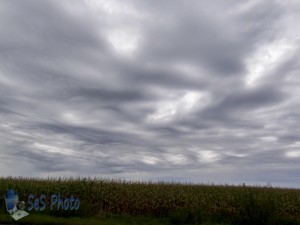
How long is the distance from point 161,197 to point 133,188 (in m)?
3.55

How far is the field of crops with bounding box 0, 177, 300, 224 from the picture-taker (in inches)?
968

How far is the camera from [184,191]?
31484mm

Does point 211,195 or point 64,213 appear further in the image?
point 211,195

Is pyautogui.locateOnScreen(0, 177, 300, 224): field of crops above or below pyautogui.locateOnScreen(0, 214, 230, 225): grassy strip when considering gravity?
above

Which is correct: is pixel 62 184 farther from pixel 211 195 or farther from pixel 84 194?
pixel 211 195

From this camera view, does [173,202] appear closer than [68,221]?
No

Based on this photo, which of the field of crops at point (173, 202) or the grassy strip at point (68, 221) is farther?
the field of crops at point (173, 202)

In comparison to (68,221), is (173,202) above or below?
above

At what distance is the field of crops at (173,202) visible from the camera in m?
24.6

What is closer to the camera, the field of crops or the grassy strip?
the grassy strip

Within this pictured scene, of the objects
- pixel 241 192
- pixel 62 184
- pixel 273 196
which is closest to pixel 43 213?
pixel 62 184

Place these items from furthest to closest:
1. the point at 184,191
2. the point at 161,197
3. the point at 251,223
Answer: the point at 184,191, the point at 161,197, the point at 251,223

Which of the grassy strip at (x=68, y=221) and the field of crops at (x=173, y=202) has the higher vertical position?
the field of crops at (x=173, y=202)

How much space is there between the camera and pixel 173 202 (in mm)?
28609
